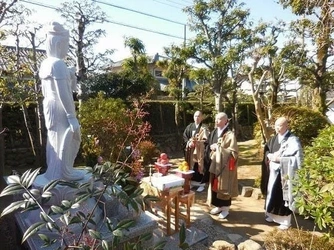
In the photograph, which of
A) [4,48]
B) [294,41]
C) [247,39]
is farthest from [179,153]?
[4,48]

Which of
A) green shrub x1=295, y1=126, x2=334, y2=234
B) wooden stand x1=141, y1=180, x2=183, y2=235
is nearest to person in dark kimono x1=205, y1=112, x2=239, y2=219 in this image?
wooden stand x1=141, y1=180, x2=183, y2=235

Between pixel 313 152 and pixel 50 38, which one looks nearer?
pixel 50 38

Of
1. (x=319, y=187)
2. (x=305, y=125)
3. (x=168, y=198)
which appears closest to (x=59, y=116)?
(x=168, y=198)

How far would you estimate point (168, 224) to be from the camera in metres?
4.04

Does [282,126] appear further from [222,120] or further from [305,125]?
[305,125]

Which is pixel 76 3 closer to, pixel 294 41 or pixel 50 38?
pixel 50 38

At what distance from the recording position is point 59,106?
323cm

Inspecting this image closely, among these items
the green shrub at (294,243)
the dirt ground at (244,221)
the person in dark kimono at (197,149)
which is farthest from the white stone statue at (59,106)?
the person in dark kimono at (197,149)

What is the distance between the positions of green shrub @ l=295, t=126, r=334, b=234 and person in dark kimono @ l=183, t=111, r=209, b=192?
10.9 ft

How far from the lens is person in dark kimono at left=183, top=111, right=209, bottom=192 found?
6441 millimetres

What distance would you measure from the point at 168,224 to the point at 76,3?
7303 millimetres

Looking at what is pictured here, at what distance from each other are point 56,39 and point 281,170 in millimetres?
3827

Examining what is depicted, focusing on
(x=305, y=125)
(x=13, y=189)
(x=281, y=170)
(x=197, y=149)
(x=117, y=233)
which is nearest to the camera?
(x=117, y=233)

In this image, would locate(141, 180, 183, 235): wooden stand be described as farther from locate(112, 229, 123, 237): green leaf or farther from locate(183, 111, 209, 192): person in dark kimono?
locate(112, 229, 123, 237): green leaf
